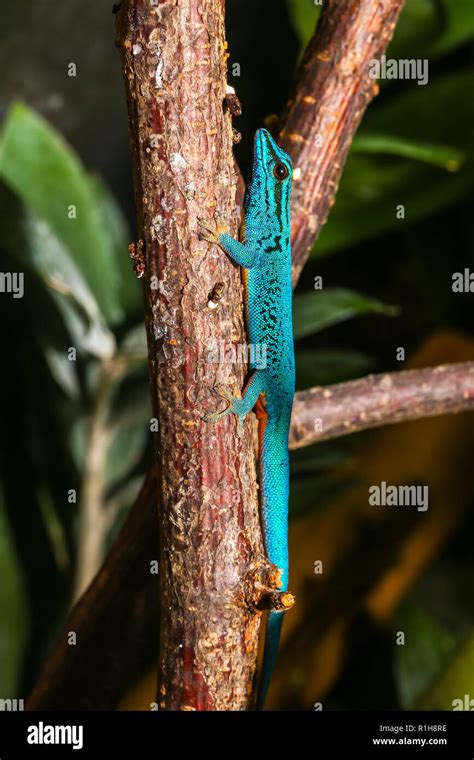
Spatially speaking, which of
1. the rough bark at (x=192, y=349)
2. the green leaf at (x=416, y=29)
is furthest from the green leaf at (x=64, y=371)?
the green leaf at (x=416, y=29)

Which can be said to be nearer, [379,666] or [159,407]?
[159,407]

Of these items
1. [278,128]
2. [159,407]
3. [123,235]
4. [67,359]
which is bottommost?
[159,407]

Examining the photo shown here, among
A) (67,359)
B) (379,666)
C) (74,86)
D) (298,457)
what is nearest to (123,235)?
(67,359)

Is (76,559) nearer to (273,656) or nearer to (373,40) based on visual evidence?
(273,656)

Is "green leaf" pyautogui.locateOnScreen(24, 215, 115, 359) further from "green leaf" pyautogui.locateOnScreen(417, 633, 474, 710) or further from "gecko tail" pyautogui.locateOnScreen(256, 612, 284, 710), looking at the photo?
"green leaf" pyautogui.locateOnScreen(417, 633, 474, 710)

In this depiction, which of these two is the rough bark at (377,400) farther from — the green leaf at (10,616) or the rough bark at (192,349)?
the green leaf at (10,616)

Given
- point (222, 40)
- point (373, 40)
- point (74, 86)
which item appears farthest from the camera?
point (74, 86)
